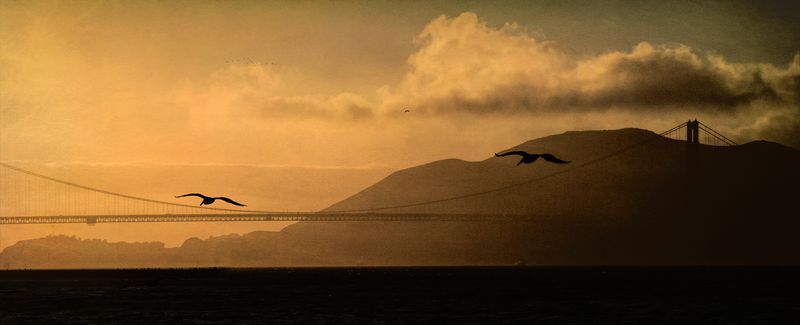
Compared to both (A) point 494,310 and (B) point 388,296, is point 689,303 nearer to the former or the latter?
(A) point 494,310

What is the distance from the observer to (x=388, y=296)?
9462cm

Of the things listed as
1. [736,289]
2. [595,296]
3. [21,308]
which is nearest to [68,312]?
[21,308]

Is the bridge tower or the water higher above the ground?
the bridge tower

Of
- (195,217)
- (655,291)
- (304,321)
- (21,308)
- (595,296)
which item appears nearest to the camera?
(304,321)

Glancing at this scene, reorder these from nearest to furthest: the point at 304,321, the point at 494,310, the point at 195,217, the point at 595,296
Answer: the point at 304,321 → the point at 494,310 → the point at 595,296 → the point at 195,217

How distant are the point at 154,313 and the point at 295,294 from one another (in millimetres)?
28439

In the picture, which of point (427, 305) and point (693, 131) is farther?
point (693, 131)

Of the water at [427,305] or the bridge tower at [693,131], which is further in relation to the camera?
the bridge tower at [693,131]

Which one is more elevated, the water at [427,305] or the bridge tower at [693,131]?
the bridge tower at [693,131]

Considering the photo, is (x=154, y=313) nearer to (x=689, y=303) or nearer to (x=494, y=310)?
(x=494, y=310)

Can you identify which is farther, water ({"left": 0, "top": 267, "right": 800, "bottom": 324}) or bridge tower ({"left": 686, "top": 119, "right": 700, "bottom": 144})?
bridge tower ({"left": 686, "top": 119, "right": 700, "bottom": 144})

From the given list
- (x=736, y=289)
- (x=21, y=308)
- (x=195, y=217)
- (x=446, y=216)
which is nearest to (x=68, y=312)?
(x=21, y=308)

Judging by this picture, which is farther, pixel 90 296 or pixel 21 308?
pixel 90 296

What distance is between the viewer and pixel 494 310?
2894 inches
